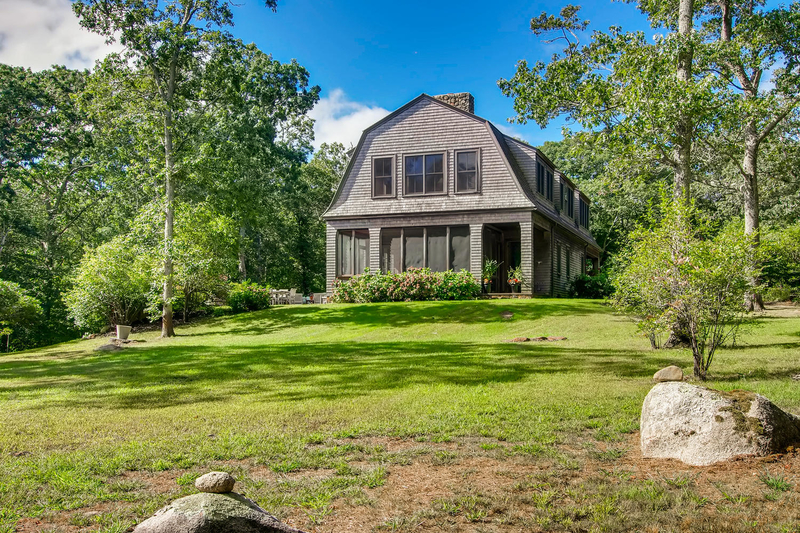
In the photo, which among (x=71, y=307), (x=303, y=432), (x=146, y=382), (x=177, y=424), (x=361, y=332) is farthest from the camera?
(x=71, y=307)

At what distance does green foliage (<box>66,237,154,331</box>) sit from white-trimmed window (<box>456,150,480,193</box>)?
40.1ft

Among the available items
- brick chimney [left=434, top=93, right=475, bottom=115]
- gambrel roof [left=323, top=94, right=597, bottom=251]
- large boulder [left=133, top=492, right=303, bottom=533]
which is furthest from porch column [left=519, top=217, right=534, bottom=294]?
large boulder [left=133, top=492, right=303, bottom=533]

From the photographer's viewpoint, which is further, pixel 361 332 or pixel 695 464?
pixel 361 332

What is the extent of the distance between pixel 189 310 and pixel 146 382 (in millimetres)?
15085

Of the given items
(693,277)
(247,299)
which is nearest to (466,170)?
(247,299)

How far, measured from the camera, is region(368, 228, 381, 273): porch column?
25.6 meters

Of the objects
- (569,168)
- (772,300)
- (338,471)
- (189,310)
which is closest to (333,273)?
(189,310)

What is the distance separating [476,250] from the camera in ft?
79.2

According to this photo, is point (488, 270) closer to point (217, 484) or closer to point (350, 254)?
point (350, 254)

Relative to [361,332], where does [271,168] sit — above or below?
above

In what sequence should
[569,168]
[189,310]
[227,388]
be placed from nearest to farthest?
[227,388], [189,310], [569,168]

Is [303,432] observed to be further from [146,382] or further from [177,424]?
[146,382]

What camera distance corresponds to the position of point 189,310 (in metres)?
25.0

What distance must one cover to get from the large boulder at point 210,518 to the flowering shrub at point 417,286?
19282 mm
